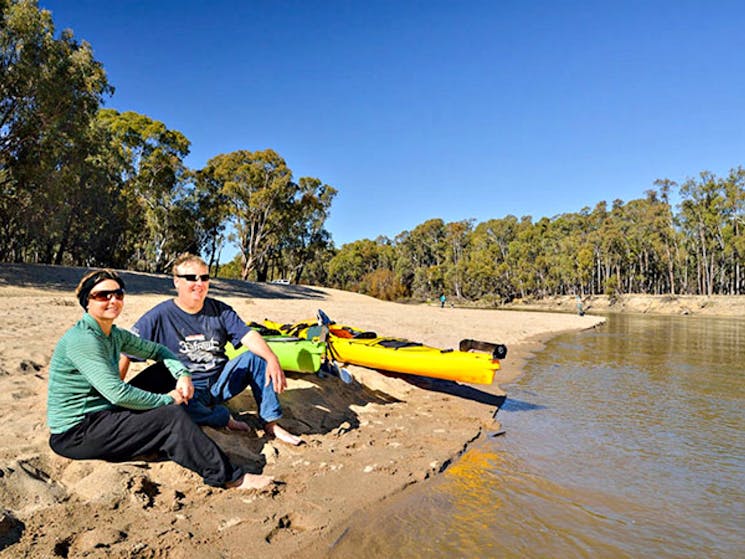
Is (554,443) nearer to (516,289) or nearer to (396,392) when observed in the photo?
(396,392)

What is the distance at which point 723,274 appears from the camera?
50438 mm

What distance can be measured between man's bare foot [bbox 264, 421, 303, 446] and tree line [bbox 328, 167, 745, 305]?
5396 cm

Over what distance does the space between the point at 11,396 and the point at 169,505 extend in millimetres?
2183

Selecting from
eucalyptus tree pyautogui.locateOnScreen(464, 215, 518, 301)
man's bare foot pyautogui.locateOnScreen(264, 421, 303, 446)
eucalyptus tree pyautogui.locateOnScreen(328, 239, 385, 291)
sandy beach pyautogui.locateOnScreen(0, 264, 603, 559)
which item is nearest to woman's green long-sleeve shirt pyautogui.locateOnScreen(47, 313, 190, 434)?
sandy beach pyautogui.locateOnScreen(0, 264, 603, 559)

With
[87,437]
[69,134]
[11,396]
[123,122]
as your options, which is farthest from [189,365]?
[123,122]

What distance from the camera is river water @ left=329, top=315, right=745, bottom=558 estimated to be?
2990 mm

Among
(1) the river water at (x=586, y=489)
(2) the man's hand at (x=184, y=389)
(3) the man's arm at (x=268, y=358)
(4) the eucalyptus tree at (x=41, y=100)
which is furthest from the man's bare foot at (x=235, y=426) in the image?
(4) the eucalyptus tree at (x=41, y=100)

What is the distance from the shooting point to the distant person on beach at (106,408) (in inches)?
110

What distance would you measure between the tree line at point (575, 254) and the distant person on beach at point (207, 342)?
54277 millimetres

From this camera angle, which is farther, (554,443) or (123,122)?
(123,122)

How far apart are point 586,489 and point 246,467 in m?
2.76

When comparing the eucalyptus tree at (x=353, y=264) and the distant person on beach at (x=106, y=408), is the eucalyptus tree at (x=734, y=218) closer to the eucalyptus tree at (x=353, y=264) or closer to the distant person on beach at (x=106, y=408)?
the eucalyptus tree at (x=353, y=264)

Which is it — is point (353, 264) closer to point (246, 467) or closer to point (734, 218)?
point (734, 218)

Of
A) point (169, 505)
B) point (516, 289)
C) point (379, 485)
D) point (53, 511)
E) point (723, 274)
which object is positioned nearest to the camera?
point (53, 511)
